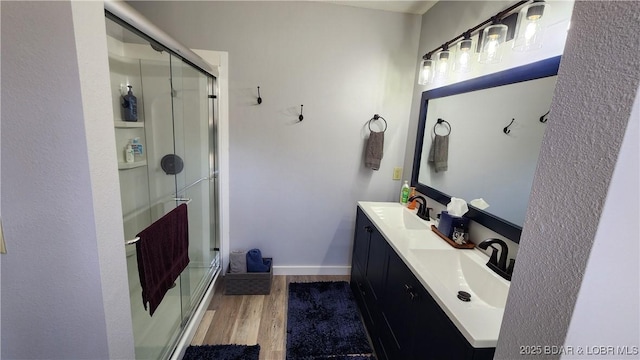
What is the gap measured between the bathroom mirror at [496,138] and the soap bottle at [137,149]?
208 cm

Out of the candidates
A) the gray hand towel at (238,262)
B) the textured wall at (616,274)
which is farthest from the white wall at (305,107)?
the textured wall at (616,274)

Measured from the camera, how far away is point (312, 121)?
2.28 metres

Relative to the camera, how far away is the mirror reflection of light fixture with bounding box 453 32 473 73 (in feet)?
4.92

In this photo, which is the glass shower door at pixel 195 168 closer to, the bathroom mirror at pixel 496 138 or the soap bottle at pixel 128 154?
the soap bottle at pixel 128 154

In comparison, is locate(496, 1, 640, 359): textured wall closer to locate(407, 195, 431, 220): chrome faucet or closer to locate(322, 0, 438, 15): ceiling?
locate(407, 195, 431, 220): chrome faucet

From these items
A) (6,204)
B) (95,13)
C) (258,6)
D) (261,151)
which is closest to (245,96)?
(261,151)

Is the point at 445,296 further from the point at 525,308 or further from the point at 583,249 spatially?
the point at 583,249

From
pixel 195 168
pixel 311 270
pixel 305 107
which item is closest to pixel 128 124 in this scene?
pixel 195 168

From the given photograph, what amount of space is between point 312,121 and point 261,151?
523 mm

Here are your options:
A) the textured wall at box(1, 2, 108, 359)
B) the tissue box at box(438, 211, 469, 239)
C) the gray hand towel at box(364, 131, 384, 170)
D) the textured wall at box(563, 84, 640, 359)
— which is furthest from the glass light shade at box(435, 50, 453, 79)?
the textured wall at box(1, 2, 108, 359)

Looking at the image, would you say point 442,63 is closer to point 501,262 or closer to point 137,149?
point 501,262

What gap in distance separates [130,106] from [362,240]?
1.90 m

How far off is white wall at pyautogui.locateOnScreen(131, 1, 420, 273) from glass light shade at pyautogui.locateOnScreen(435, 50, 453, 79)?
0.50m

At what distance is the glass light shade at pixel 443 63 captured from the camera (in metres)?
1.72
